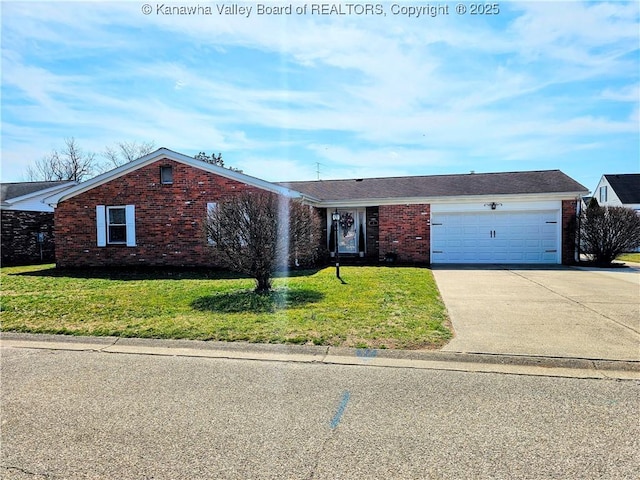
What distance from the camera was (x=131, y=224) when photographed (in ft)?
50.9

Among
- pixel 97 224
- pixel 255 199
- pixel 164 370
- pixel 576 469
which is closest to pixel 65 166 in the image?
pixel 97 224

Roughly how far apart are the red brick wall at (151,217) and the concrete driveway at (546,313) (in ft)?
26.9

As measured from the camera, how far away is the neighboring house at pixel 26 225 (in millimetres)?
19219

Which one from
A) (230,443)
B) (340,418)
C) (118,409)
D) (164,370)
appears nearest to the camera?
(230,443)

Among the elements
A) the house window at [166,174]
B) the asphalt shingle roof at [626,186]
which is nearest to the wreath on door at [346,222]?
the house window at [166,174]

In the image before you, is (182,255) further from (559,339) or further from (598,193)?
(598,193)

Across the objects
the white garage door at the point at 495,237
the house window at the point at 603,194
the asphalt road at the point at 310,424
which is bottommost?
the asphalt road at the point at 310,424

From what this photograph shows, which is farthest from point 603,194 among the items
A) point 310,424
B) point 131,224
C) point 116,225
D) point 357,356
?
point 310,424

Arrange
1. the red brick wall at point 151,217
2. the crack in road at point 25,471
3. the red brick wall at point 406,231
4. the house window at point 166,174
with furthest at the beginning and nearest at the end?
the red brick wall at point 406,231 → the house window at point 166,174 → the red brick wall at point 151,217 → the crack in road at point 25,471

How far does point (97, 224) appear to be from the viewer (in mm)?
15742

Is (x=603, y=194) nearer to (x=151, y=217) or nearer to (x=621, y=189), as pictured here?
(x=621, y=189)

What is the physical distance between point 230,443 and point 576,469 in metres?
A: 2.34

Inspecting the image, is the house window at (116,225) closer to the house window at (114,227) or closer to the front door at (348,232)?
the house window at (114,227)

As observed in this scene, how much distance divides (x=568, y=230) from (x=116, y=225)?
16.4 m
